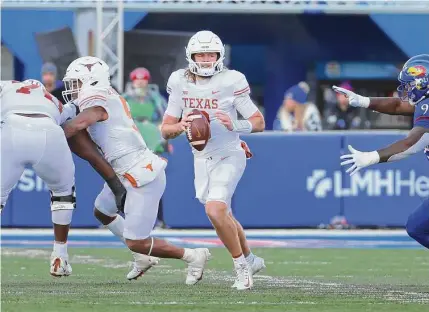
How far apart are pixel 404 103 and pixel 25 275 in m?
3.04

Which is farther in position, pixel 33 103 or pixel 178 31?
pixel 178 31

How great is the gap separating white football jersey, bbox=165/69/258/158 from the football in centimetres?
18

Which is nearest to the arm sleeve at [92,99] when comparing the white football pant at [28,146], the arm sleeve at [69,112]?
the arm sleeve at [69,112]

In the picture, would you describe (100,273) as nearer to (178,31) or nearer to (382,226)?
(382,226)

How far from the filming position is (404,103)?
8508 mm

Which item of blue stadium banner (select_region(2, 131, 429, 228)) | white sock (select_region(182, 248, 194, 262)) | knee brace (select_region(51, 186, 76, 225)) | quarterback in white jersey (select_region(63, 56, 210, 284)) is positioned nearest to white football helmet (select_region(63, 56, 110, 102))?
quarterback in white jersey (select_region(63, 56, 210, 284))

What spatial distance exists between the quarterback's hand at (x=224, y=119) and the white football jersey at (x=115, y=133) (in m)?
0.62

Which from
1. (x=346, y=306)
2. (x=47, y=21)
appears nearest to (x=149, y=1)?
(x=47, y=21)

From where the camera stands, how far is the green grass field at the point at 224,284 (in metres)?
7.11

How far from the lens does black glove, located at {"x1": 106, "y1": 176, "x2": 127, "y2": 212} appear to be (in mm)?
8484

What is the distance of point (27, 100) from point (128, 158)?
31.2 inches

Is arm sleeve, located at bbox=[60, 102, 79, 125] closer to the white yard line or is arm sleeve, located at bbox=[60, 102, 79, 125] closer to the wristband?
the wristband

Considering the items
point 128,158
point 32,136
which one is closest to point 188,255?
point 128,158

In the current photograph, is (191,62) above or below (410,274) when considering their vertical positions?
above
